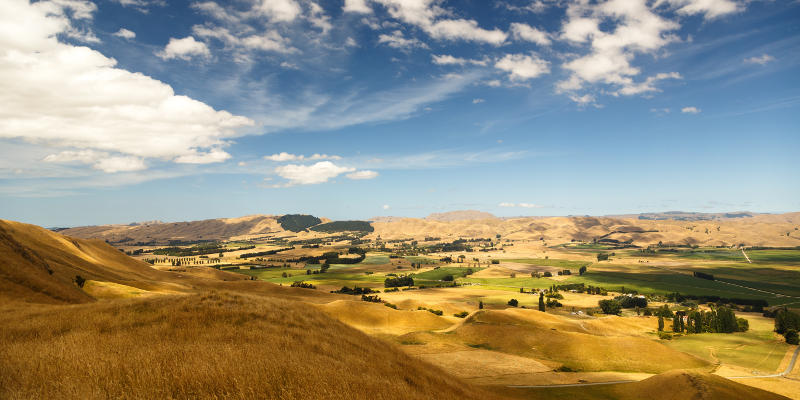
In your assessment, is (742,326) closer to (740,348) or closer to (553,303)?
(740,348)

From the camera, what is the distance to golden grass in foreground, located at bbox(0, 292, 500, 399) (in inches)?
621

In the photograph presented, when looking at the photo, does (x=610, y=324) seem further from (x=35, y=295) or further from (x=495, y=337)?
(x=35, y=295)

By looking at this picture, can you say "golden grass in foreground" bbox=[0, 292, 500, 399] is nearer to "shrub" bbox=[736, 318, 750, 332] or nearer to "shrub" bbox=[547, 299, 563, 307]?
"shrub" bbox=[547, 299, 563, 307]

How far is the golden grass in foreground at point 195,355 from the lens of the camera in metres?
15.8

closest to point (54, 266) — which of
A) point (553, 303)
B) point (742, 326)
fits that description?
point (553, 303)

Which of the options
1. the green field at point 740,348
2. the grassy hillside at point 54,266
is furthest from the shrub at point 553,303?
the grassy hillside at point 54,266

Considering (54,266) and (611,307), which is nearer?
(54,266)

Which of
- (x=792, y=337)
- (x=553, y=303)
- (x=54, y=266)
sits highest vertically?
(x=54, y=266)

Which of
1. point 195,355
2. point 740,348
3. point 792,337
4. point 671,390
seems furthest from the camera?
point 792,337

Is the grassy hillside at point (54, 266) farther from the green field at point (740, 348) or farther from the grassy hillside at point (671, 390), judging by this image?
the green field at point (740, 348)

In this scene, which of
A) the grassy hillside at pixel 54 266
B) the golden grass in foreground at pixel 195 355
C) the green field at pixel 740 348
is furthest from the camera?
the green field at pixel 740 348

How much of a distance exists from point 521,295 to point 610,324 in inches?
2651

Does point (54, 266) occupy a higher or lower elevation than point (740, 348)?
higher

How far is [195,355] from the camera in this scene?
61.5ft
